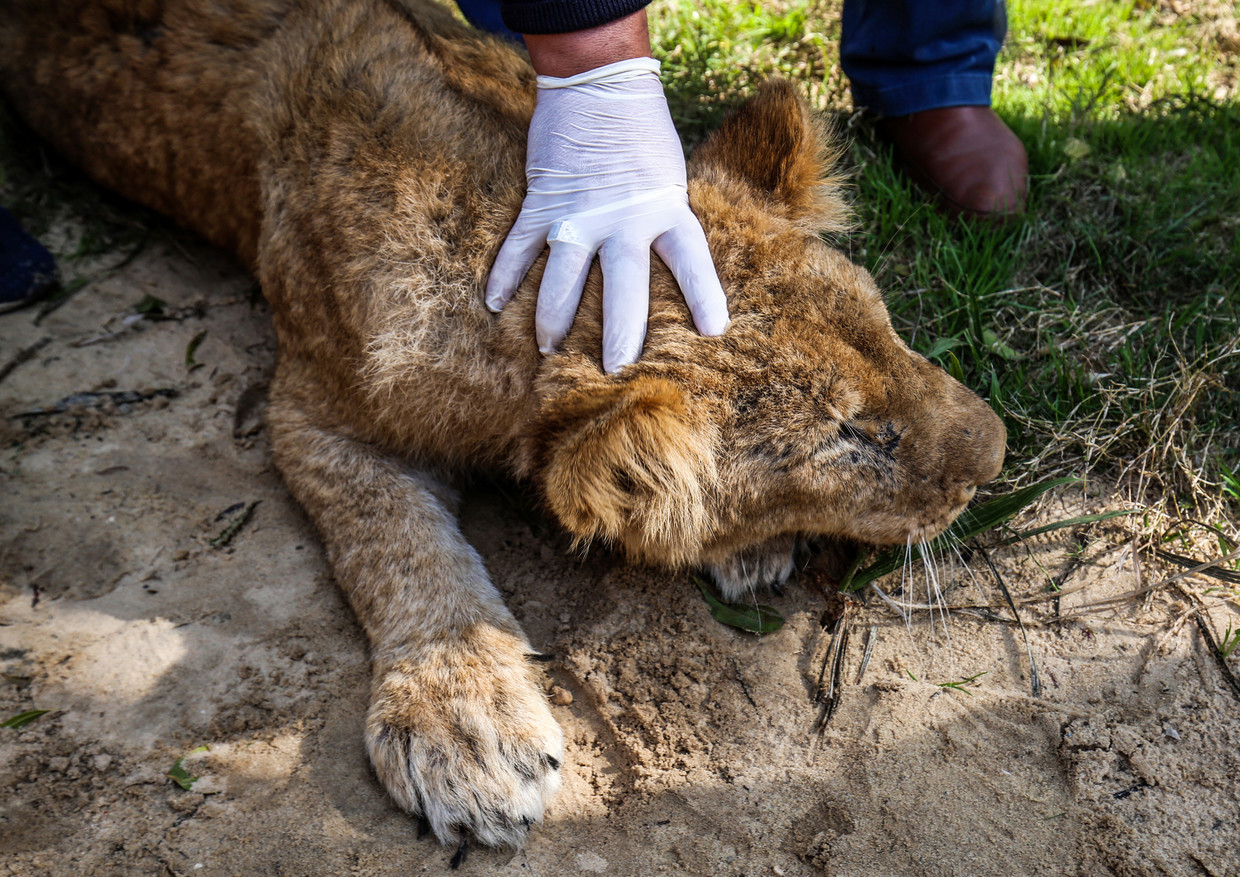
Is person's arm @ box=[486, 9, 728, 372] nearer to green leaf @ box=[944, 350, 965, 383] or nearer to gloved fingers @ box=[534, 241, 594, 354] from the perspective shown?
gloved fingers @ box=[534, 241, 594, 354]

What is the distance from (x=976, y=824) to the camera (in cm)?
210

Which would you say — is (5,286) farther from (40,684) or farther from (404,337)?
(404,337)

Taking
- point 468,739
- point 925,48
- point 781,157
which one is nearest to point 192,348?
point 468,739

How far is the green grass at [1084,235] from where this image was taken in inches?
116

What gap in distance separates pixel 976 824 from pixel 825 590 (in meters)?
0.80

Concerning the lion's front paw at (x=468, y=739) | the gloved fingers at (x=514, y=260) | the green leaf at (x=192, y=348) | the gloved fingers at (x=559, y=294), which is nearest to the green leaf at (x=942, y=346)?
the gloved fingers at (x=559, y=294)

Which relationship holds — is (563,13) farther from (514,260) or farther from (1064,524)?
(1064,524)

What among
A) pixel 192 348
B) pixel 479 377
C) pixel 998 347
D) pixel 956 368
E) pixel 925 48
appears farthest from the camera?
pixel 925 48

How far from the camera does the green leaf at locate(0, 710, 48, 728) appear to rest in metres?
2.30

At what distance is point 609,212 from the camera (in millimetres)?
2504

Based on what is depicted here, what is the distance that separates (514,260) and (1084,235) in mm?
2649

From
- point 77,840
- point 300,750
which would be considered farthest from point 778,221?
point 77,840

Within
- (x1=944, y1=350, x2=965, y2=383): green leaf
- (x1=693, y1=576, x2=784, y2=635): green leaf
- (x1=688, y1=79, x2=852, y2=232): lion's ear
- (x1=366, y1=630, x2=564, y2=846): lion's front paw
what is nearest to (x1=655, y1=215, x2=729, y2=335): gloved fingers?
(x1=688, y1=79, x2=852, y2=232): lion's ear

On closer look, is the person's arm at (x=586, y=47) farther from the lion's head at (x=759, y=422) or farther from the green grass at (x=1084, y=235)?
the green grass at (x=1084, y=235)
